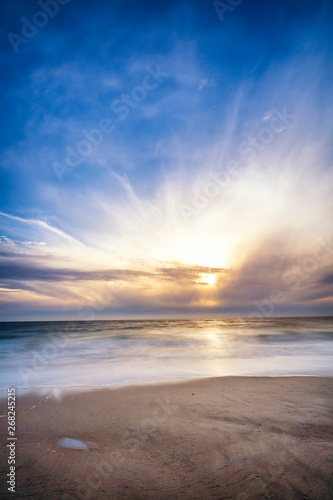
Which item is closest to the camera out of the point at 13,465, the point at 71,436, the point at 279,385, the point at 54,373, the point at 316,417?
the point at 13,465

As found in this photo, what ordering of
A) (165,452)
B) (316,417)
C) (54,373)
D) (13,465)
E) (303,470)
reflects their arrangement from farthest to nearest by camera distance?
(54,373)
(316,417)
(165,452)
(13,465)
(303,470)

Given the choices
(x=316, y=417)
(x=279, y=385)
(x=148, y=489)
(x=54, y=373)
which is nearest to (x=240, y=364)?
(x=279, y=385)

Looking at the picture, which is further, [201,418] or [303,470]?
[201,418]

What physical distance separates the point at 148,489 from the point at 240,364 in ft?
30.9

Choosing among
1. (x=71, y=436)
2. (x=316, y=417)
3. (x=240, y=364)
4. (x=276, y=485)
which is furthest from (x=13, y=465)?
(x=240, y=364)

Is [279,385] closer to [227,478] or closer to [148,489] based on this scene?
[227,478]

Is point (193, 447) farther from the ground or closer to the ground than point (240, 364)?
farther from the ground

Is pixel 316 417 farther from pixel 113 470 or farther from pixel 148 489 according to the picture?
pixel 113 470

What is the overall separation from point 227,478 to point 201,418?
1.66 meters

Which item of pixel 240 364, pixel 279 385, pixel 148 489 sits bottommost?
pixel 240 364

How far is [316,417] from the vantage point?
185 inches

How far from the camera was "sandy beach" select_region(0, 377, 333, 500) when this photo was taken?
3.05 meters

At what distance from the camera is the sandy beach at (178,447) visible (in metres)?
3.05

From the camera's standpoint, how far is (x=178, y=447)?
151 inches
